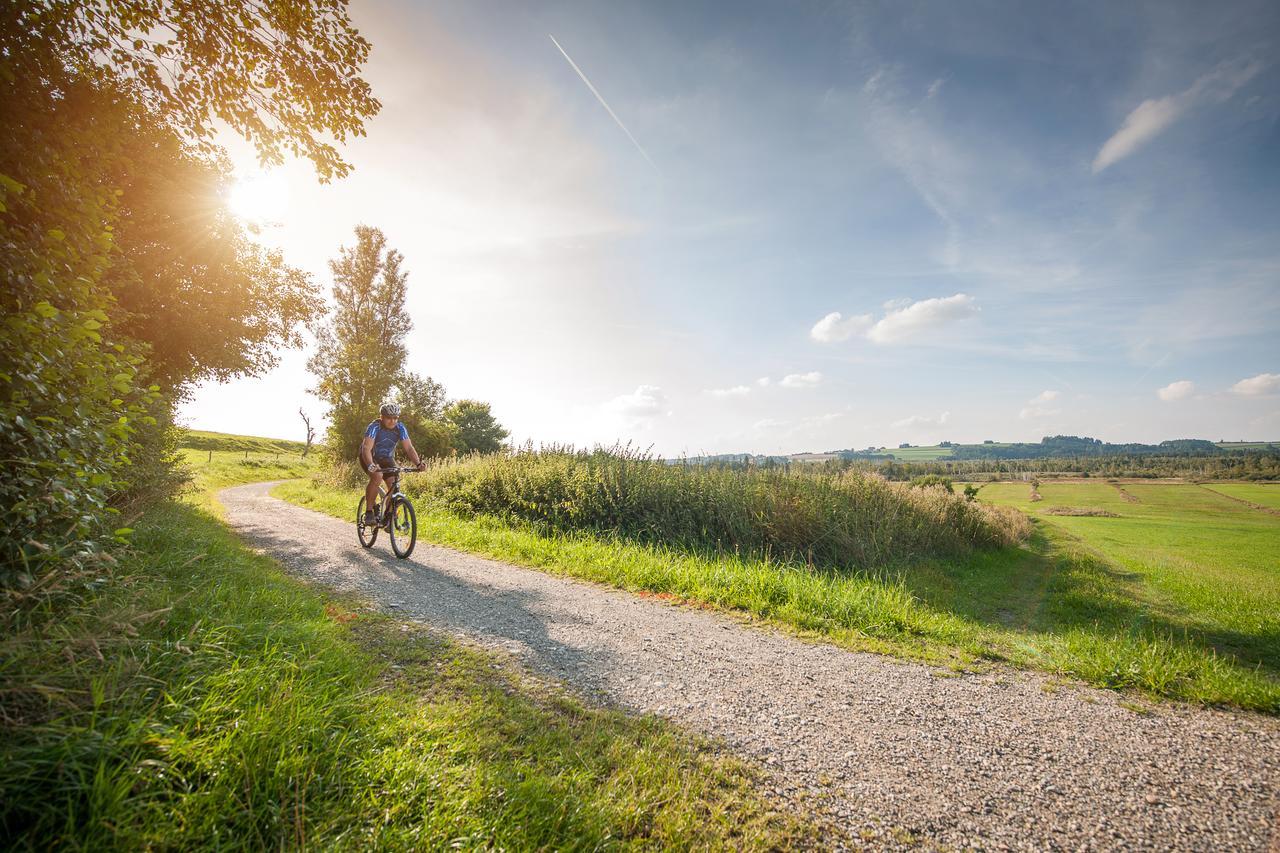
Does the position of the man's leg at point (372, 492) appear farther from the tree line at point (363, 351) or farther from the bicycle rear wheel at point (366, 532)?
the tree line at point (363, 351)

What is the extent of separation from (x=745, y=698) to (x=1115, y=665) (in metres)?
3.57

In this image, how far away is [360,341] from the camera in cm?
2669

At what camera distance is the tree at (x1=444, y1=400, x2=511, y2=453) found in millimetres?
42969

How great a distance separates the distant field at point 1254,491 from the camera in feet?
85.0

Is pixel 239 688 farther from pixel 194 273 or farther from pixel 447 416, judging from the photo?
pixel 447 416

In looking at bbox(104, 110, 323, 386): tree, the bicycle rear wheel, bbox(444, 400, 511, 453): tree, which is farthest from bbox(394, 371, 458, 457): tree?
the bicycle rear wheel

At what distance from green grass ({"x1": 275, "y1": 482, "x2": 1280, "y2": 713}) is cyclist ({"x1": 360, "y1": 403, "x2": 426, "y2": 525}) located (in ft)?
5.84

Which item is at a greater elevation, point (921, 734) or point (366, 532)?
point (366, 532)

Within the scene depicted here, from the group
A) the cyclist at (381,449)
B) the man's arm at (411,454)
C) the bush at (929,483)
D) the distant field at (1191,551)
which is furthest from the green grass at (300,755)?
the bush at (929,483)

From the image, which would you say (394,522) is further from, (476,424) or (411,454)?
(476,424)

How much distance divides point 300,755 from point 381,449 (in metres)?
7.11

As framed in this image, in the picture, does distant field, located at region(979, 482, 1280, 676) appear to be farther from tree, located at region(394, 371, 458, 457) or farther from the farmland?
tree, located at region(394, 371, 458, 457)

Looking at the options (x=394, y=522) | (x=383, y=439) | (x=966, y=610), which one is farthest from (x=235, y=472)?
(x=966, y=610)

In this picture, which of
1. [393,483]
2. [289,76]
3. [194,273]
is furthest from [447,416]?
[289,76]
